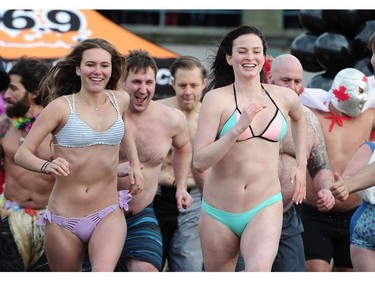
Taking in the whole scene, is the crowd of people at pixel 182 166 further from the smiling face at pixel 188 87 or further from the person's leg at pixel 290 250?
the smiling face at pixel 188 87

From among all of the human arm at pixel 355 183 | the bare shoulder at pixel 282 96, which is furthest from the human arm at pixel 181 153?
the human arm at pixel 355 183

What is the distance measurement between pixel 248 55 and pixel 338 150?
187cm

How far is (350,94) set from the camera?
A: 24.2 ft

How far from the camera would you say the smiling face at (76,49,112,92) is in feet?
20.1

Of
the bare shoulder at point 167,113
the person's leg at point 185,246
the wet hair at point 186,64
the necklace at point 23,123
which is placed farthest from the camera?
the wet hair at point 186,64

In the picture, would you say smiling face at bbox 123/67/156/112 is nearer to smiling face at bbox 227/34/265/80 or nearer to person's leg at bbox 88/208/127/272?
person's leg at bbox 88/208/127/272

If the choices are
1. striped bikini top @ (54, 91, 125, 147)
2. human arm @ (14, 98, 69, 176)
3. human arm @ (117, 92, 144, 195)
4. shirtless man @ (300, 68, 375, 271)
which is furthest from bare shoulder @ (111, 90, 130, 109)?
shirtless man @ (300, 68, 375, 271)

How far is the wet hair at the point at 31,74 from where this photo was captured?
7.47m

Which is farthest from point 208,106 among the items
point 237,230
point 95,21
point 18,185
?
point 95,21

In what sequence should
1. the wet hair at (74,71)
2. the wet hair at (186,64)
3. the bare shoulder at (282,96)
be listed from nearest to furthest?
the bare shoulder at (282,96) → the wet hair at (74,71) → the wet hair at (186,64)

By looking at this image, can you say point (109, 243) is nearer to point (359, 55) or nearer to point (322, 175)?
point (322, 175)

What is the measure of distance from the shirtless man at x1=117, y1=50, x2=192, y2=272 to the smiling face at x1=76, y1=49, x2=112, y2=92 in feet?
2.52

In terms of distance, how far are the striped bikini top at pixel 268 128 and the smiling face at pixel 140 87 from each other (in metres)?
1.21

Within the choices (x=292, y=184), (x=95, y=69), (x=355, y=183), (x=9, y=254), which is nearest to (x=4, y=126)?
(x=9, y=254)
